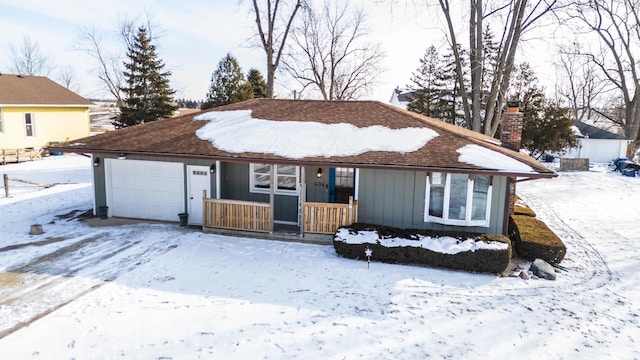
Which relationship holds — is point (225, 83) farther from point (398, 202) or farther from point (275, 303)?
point (275, 303)

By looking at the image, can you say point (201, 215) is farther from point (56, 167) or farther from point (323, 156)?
point (56, 167)

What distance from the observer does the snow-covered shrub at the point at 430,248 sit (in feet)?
29.7

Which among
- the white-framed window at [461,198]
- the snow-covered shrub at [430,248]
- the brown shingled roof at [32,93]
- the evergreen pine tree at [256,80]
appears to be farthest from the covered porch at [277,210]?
the evergreen pine tree at [256,80]

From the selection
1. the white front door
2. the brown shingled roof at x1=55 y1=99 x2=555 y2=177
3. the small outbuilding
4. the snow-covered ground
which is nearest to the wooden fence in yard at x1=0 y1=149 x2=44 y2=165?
the brown shingled roof at x1=55 y1=99 x2=555 y2=177

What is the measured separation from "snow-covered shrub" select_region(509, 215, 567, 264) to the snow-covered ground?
1.81 feet

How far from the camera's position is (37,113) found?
85.9ft

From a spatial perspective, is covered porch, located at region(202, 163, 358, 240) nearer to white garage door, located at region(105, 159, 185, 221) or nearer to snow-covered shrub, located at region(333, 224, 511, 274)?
snow-covered shrub, located at region(333, 224, 511, 274)

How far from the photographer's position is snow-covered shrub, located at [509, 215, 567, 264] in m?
9.60

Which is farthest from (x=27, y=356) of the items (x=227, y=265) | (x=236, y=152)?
(x=236, y=152)

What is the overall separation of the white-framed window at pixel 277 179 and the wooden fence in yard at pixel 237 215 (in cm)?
102

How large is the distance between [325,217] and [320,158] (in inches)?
60.0

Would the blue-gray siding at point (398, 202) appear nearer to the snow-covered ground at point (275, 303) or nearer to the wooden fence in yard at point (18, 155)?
the snow-covered ground at point (275, 303)

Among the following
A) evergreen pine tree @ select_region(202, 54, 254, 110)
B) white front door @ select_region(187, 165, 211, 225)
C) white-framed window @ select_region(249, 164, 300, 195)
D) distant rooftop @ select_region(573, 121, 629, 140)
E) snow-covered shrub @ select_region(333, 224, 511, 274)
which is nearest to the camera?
snow-covered shrub @ select_region(333, 224, 511, 274)

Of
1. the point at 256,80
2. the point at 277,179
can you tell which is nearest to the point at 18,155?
the point at 256,80
